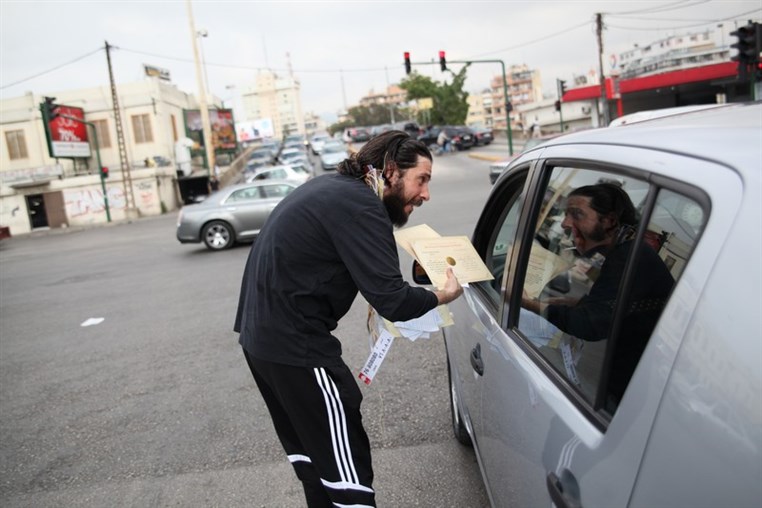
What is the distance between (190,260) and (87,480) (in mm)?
9167

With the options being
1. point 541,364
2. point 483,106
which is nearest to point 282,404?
point 541,364

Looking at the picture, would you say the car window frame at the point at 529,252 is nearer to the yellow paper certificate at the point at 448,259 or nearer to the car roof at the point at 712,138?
the car roof at the point at 712,138

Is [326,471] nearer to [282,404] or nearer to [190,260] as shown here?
[282,404]

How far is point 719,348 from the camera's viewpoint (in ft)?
3.38

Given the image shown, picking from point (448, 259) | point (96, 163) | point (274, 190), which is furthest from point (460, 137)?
point (448, 259)

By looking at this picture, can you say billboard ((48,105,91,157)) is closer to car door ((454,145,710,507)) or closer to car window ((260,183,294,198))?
car window ((260,183,294,198))

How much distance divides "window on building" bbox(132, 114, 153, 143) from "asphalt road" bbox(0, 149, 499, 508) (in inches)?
1302

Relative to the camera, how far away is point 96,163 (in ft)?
127

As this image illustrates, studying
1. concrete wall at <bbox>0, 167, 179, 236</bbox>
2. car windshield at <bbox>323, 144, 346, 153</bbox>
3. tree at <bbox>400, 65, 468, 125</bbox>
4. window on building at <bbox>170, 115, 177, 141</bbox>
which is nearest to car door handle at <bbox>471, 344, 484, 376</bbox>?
concrete wall at <bbox>0, 167, 179, 236</bbox>

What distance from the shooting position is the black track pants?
2.23 m

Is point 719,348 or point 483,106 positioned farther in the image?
point 483,106

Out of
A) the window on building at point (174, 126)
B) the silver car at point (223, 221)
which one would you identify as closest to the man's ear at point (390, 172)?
the silver car at point (223, 221)

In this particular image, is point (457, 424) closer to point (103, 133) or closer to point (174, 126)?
point (103, 133)

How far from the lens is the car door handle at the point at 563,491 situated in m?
1.38
